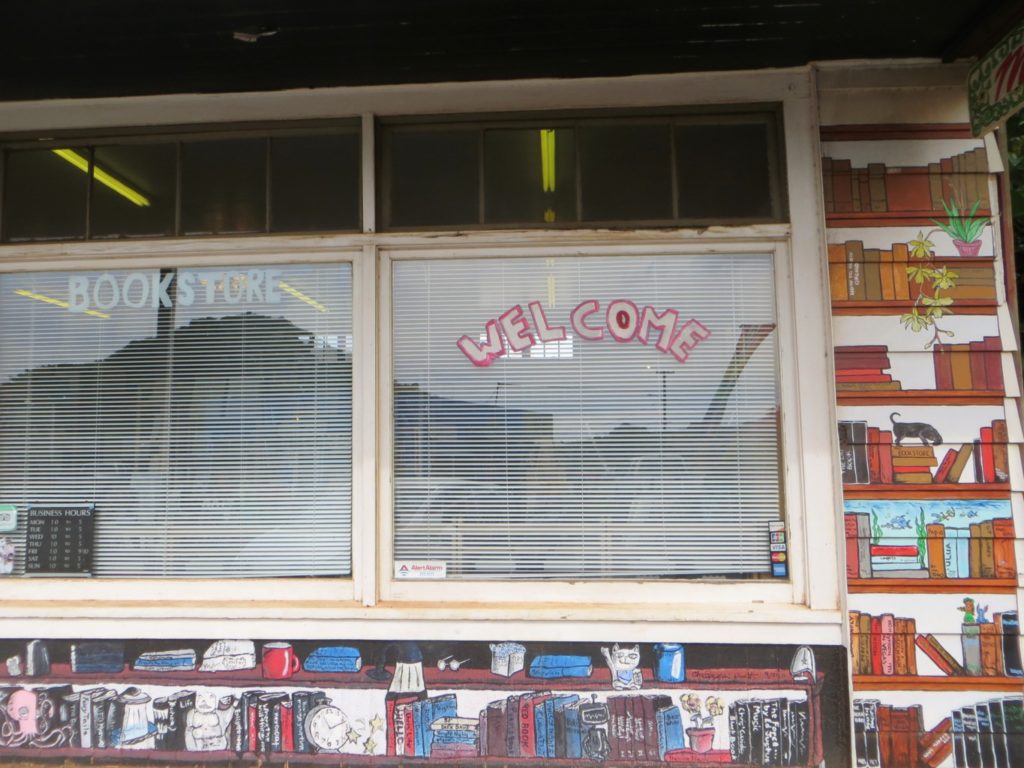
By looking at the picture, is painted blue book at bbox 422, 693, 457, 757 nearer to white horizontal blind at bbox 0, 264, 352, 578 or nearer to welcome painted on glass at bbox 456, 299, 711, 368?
white horizontal blind at bbox 0, 264, 352, 578

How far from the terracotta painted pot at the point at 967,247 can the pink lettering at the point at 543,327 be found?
6.45 feet

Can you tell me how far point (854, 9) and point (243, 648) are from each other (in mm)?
4133

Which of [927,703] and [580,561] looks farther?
[580,561]

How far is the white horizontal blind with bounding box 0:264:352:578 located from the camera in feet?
11.9

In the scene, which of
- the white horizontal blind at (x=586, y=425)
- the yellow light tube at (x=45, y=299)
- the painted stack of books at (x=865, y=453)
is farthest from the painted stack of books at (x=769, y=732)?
the yellow light tube at (x=45, y=299)

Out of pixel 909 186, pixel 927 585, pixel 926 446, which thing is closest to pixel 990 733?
pixel 927 585

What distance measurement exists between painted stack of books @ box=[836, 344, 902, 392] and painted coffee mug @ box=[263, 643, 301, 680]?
2959 millimetres

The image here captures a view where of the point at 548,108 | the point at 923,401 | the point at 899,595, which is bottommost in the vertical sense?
the point at 899,595

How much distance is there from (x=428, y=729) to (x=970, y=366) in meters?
3.14

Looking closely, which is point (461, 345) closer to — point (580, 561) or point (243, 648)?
point (580, 561)

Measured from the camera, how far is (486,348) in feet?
12.0

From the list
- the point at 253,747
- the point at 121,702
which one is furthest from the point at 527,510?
the point at 121,702

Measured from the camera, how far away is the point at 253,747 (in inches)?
135

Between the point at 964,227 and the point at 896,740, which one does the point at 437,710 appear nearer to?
the point at 896,740
